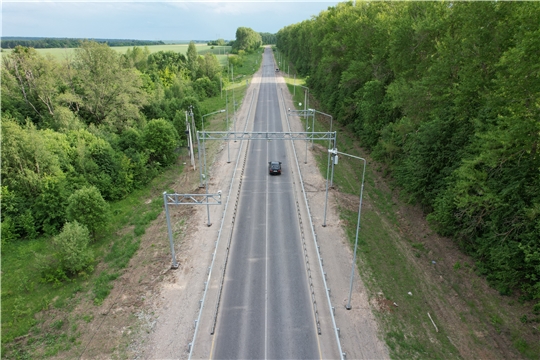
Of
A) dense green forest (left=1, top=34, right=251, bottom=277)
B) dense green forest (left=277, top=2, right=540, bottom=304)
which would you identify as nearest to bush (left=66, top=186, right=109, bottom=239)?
dense green forest (left=1, top=34, right=251, bottom=277)

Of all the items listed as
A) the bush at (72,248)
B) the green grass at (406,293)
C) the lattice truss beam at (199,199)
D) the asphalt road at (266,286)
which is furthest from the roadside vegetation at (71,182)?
the green grass at (406,293)

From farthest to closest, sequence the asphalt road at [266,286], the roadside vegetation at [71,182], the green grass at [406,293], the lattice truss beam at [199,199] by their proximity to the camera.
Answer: the lattice truss beam at [199,199], the roadside vegetation at [71,182], the asphalt road at [266,286], the green grass at [406,293]

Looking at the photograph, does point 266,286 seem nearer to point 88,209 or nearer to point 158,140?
point 88,209

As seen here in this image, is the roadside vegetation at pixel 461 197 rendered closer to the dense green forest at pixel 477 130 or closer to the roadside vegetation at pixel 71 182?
the dense green forest at pixel 477 130

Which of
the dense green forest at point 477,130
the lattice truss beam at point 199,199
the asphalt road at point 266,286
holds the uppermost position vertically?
the dense green forest at point 477,130

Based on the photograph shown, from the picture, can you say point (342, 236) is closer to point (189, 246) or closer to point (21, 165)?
point (189, 246)
